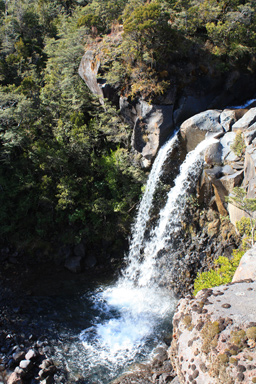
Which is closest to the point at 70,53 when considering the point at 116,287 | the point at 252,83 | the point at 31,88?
the point at 31,88

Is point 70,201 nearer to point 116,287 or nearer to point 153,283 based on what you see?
point 116,287

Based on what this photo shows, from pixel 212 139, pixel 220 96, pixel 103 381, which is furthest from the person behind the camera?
pixel 220 96

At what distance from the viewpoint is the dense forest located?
1714 centimetres

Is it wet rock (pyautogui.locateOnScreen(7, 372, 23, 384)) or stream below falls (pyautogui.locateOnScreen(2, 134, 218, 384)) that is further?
stream below falls (pyautogui.locateOnScreen(2, 134, 218, 384))

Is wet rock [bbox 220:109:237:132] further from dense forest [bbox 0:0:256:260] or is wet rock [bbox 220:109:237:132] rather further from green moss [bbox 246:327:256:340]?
green moss [bbox 246:327:256:340]

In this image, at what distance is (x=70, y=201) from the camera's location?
56.6ft

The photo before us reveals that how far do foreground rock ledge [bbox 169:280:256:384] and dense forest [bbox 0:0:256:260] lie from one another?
34.6 feet

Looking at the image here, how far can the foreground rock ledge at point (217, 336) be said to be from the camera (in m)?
5.69

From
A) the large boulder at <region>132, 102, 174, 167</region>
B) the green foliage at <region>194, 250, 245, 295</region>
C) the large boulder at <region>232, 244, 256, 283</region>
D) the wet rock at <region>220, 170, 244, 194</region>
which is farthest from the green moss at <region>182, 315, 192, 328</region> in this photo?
the large boulder at <region>132, 102, 174, 167</region>

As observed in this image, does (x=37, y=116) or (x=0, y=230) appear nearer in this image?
(x=0, y=230)

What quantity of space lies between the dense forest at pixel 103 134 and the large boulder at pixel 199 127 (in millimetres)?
2866

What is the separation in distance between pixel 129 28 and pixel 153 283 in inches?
608

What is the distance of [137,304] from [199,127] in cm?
1045

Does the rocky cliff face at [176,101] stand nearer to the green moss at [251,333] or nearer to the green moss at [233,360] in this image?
the green moss at [251,333]
